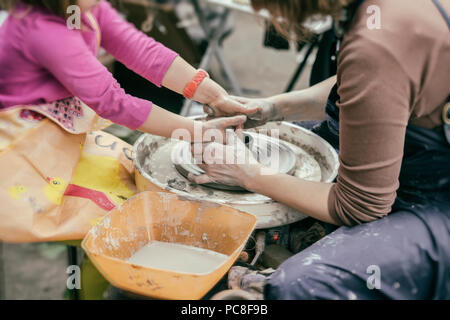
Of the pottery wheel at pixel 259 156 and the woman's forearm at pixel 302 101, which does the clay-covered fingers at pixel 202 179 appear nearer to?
the pottery wheel at pixel 259 156

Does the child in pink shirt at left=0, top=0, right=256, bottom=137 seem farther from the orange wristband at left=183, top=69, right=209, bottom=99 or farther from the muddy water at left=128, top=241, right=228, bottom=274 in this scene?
the muddy water at left=128, top=241, right=228, bottom=274

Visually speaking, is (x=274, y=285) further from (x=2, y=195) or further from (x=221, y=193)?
(x=2, y=195)

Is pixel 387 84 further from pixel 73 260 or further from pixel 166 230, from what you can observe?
pixel 73 260

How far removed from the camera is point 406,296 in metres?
1.08

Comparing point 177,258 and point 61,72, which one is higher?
point 61,72

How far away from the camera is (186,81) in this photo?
1.63 m

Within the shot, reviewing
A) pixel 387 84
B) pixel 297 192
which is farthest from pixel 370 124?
pixel 297 192

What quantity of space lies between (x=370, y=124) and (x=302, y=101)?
686 millimetres

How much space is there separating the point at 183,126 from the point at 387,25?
683mm

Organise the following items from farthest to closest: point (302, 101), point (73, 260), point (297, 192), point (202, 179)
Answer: point (302, 101) < point (73, 260) < point (202, 179) < point (297, 192)

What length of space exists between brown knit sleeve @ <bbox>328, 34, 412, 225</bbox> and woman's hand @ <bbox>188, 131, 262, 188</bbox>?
271 millimetres

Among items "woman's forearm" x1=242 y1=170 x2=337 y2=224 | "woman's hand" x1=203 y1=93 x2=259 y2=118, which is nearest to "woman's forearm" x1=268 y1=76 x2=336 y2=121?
"woman's hand" x1=203 y1=93 x2=259 y2=118

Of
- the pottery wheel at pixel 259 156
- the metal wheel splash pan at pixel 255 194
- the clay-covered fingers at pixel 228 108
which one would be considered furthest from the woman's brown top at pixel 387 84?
the clay-covered fingers at pixel 228 108

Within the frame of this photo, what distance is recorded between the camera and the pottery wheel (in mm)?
1464
